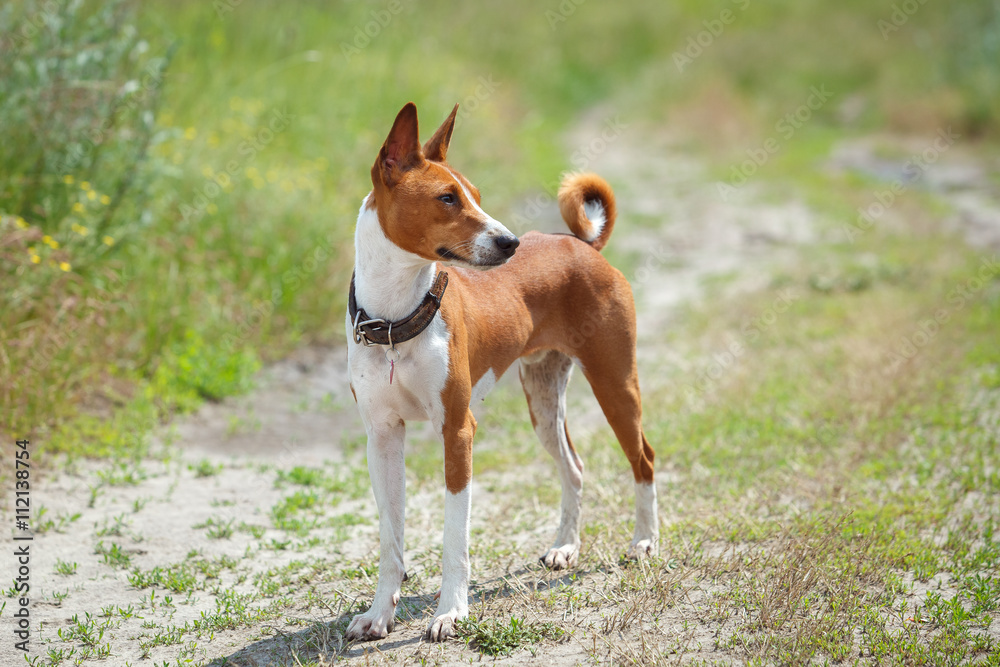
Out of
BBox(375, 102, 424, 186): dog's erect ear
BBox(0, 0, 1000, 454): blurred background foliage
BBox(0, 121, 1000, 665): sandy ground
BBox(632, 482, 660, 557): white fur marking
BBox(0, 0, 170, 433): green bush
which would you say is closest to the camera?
BBox(375, 102, 424, 186): dog's erect ear

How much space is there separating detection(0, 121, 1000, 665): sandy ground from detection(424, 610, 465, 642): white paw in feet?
0.15

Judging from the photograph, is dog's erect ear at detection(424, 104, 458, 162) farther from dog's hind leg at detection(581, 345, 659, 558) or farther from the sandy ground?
the sandy ground

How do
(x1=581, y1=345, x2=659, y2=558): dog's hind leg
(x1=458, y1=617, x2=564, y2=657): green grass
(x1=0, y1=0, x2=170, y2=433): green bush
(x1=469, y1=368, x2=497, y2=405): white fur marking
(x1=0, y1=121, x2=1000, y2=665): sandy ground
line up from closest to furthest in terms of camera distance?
1. (x1=458, y1=617, x2=564, y2=657): green grass
2. (x1=0, y1=121, x2=1000, y2=665): sandy ground
3. (x1=469, y1=368, x2=497, y2=405): white fur marking
4. (x1=581, y1=345, x2=659, y2=558): dog's hind leg
5. (x1=0, y1=0, x2=170, y2=433): green bush

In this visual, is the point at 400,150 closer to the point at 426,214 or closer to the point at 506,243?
the point at 426,214

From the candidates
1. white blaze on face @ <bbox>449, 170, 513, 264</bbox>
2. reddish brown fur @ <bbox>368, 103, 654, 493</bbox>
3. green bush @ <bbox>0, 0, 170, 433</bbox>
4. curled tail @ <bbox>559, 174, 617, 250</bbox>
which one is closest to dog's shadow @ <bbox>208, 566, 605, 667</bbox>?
reddish brown fur @ <bbox>368, 103, 654, 493</bbox>

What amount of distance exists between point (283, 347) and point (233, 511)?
2266 mm

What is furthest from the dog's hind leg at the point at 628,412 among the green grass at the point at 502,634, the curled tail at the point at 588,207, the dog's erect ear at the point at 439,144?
the dog's erect ear at the point at 439,144

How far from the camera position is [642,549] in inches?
160

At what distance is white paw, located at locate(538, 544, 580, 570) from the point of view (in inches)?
159

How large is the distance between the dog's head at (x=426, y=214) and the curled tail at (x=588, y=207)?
1.00 metres

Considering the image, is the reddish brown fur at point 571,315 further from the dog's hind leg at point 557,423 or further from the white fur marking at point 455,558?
the white fur marking at point 455,558

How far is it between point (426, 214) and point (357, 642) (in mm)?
1695

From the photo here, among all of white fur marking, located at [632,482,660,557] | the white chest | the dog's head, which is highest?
the dog's head

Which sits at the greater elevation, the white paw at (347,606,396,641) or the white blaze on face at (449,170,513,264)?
the white blaze on face at (449,170,513,264)
